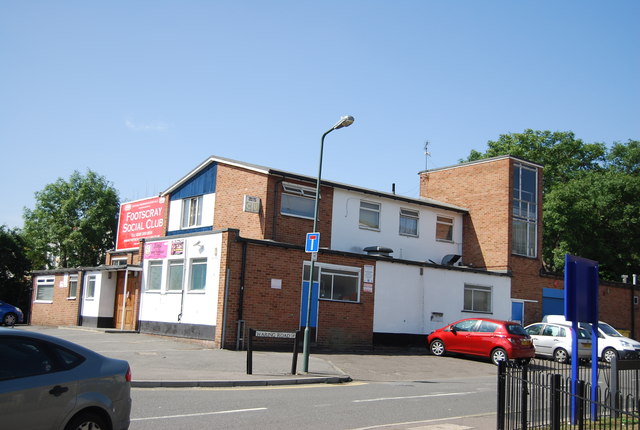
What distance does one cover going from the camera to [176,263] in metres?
23.8

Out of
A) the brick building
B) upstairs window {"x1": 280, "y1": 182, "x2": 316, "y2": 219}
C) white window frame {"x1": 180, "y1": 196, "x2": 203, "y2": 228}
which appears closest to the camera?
the brick building

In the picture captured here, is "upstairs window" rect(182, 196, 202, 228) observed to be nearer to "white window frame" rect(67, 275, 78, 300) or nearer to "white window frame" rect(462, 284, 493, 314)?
"white window frame" rect(67, 275, 78, 300)

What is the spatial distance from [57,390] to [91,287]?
23.5m

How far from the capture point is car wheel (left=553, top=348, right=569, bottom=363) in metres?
24.3

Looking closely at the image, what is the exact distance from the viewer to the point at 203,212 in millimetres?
29422

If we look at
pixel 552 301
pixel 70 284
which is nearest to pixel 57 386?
pixel 70 284

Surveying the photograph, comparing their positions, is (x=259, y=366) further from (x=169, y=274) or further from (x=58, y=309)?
(x=58, y=309)

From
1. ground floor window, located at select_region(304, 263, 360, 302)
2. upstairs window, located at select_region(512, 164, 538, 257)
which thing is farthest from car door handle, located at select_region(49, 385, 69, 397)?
upstairs window, located at select_region(512, 164, 538, 257)

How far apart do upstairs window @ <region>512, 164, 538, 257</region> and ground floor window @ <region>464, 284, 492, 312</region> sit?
11.2 feet

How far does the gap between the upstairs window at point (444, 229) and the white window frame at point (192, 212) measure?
11746mm

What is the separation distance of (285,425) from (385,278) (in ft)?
54.2

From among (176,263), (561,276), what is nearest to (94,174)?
(176,263)

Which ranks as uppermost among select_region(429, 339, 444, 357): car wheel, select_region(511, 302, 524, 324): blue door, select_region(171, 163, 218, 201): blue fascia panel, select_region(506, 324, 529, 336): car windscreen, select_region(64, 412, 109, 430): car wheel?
select_region(171, 163, 218, 201): blue fascia panel

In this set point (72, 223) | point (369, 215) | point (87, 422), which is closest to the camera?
point (87, 422)
